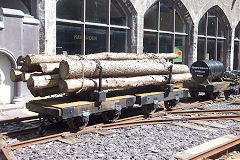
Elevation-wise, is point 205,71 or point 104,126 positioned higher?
point 205,71

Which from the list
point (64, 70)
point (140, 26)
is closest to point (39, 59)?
point (64, 70)

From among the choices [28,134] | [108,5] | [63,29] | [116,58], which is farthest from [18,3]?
[28,134]

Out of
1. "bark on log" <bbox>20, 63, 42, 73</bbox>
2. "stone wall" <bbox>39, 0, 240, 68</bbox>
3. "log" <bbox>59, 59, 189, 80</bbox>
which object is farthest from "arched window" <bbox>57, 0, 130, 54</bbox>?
"bark on log" <bbox>20, 63, 42, 73</bbox>

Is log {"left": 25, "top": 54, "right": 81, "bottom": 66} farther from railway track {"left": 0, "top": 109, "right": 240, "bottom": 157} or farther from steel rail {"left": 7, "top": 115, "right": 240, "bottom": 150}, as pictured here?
steel rail {"left": 7, "top": 115, "right": 240, "bottom": 150}

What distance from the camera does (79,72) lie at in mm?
7320

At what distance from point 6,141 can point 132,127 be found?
320 cm

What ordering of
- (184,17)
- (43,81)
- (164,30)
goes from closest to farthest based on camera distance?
(43,81)
(164,30)
(184,17)

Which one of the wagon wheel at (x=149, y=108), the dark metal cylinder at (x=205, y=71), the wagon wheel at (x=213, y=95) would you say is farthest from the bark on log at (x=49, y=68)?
the wagon wheel at (x=213, y=95)

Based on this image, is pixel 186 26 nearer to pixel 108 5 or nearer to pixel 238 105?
pixel 108 5

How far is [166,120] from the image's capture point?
8.64m

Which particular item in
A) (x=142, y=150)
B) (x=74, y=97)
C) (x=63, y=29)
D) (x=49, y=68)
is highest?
(x=63, y=29)

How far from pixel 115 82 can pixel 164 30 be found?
37.7ft

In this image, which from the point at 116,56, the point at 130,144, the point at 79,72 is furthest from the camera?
the point at 116,56

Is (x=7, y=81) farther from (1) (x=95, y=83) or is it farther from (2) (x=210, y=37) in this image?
(2) (x=210, y=37)
